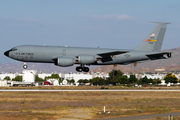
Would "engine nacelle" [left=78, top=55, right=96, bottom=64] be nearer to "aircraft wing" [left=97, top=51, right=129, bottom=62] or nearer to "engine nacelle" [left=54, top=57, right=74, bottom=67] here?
"aircraft wing" [left=97, top=51, right=129, bottom=62]

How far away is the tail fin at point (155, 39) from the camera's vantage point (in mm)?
62219

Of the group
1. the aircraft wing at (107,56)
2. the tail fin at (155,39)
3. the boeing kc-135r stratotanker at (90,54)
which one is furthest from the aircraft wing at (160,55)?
the aircraft wing at (107,56)

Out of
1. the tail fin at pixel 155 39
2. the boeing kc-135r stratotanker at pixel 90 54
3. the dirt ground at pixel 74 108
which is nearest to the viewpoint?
the dirt ground at pixel 74 108

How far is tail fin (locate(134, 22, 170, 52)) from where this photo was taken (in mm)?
62219

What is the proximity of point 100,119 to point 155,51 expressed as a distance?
40.2 m

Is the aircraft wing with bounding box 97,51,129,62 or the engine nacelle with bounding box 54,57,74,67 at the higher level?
the aircraft wing with bounding box 97,51,129,62

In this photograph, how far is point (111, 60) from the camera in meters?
58.7

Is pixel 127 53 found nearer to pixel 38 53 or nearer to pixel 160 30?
pixel 160 30

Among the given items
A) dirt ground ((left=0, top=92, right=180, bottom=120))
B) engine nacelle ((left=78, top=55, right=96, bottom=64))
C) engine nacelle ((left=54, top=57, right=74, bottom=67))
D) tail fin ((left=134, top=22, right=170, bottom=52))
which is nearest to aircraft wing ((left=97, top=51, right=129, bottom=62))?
engine nacelle ((left=78, top=55, right=96, bottom=64))

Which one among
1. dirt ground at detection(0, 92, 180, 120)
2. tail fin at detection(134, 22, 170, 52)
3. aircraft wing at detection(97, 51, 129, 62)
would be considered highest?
tail fin at detection(134, 22, 170, 52)

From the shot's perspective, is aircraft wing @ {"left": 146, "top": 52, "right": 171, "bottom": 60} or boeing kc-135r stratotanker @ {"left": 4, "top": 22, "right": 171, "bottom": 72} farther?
aircraft wing @ {"left": 146, "top": 52, "right": 171, "bottom": 60}

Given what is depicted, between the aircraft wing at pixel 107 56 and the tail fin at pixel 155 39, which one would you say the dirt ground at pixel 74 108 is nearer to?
the aircraft wing at pixel 107 56

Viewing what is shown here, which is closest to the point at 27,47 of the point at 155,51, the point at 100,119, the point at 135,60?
the point at 135,60

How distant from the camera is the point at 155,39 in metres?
63.0
